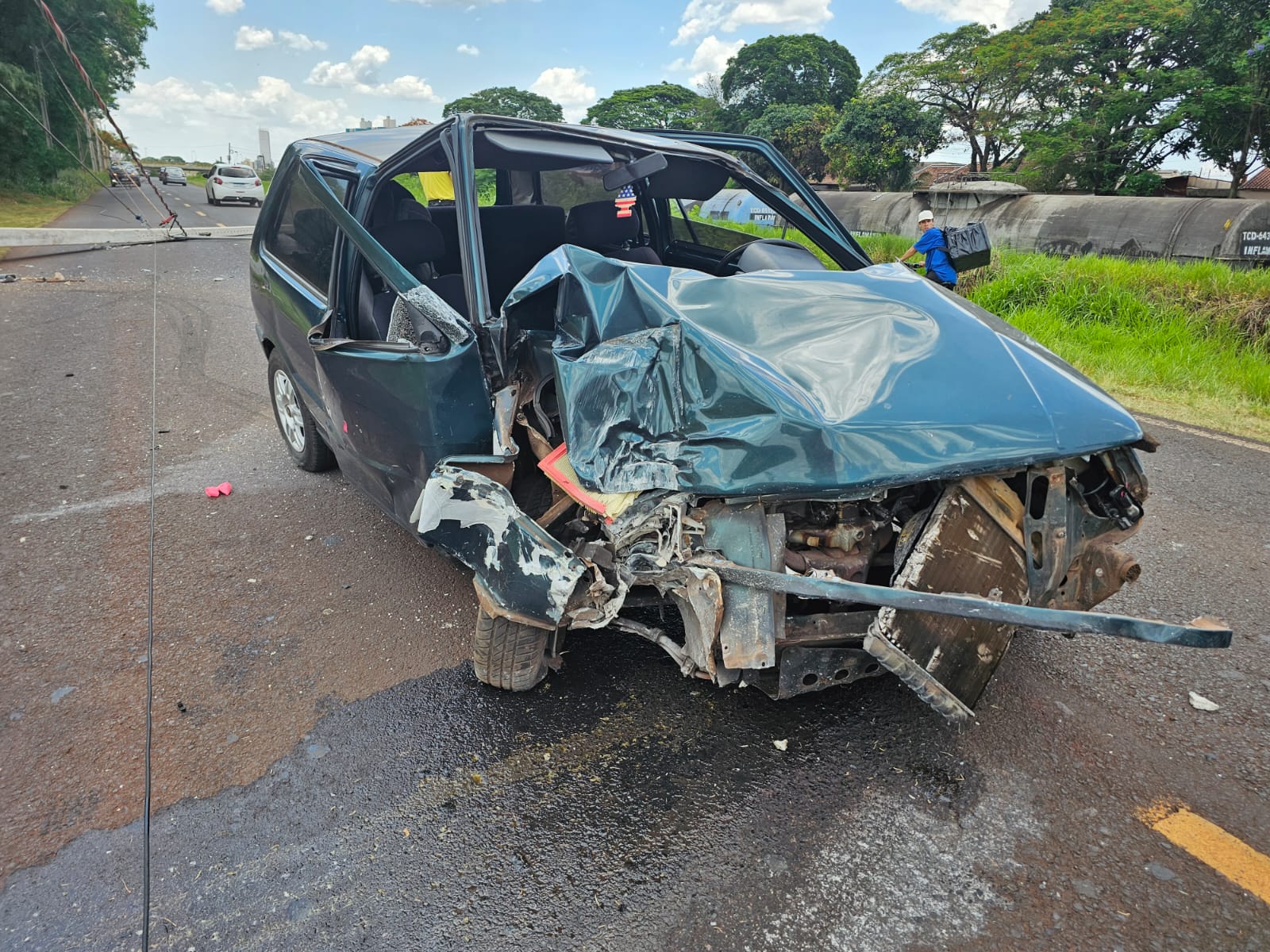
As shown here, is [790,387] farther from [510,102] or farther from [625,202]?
[510,102]

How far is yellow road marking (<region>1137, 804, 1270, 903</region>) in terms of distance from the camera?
205 centimetres

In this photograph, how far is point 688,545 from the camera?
2.24m

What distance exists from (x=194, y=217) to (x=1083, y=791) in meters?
25.1

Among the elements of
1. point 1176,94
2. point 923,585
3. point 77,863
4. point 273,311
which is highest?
point 1176,94

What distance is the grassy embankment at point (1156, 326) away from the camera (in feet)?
22.2

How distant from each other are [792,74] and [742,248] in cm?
5318

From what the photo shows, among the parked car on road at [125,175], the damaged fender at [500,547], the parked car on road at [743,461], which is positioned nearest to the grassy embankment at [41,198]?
the parked car on road at [125,175]

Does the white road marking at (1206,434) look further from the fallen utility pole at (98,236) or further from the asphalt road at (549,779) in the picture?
the fallen utility pole at (98,236)

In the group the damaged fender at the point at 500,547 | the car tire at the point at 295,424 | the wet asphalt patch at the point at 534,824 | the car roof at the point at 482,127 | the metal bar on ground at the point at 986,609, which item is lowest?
the wet asphalt patch at the point at 534,824

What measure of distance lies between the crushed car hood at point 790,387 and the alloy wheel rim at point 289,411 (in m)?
2.36

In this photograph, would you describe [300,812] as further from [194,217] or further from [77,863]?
[194,217]

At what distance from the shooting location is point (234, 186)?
89.9 ft

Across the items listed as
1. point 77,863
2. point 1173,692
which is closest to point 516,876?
point 77,863

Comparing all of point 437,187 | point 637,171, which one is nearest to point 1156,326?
point 637,171
